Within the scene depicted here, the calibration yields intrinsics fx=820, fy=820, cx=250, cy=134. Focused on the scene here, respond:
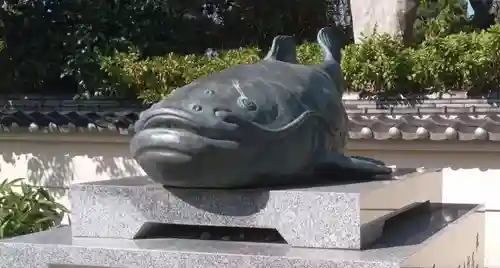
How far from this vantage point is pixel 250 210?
9.16 feet

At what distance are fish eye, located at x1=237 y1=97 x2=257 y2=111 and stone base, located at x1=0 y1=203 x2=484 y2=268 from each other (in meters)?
0.47

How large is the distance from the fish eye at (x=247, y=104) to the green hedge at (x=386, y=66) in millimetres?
4473

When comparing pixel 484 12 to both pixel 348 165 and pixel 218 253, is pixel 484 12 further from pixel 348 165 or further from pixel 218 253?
pixel 218 253

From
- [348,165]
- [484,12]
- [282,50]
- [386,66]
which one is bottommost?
[484,12]

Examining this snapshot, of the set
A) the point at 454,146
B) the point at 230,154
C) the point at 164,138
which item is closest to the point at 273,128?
the point at 230,154

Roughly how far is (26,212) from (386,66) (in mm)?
3327

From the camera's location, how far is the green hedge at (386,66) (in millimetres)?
6969

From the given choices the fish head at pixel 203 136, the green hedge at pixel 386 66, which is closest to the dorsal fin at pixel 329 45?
the fish head at pixel 203 136

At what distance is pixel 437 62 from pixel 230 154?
480cm

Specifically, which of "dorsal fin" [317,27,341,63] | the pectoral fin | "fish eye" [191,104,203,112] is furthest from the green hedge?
"fish eye" [191,104,203,112]

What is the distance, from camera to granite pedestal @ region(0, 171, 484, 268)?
8.77ft

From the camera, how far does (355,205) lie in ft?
8.80

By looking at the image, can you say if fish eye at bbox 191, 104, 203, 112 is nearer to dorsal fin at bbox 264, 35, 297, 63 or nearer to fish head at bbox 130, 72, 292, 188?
fish head at bbox 130, 72, 292, 188

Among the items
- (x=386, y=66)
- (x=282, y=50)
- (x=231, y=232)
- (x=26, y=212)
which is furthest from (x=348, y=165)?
(x=386, y=66)
